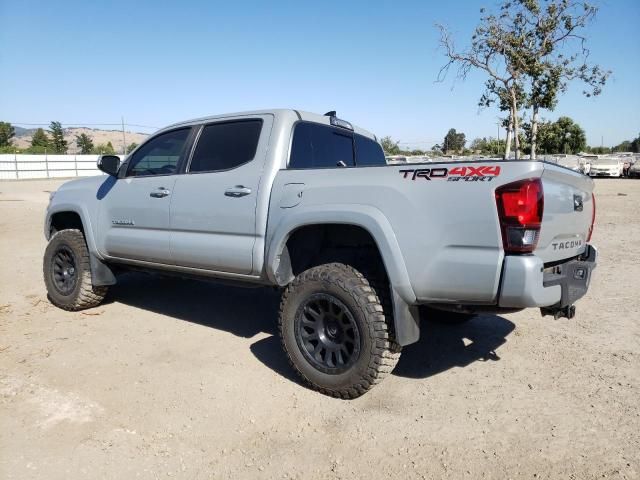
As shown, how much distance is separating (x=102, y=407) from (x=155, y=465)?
804 mm

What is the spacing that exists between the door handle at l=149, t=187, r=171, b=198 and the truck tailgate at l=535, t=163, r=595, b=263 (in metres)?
3.00

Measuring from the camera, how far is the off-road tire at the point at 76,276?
489cm

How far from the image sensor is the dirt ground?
2.49 m

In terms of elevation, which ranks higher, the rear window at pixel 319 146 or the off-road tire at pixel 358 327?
the rear window at pixel 319 146

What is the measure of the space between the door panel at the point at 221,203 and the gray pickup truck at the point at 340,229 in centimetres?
1

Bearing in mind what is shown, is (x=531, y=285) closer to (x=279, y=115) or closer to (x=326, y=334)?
(x=326, y=334)

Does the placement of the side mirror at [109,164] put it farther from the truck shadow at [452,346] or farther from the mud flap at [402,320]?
the truck shadow at [452,346]

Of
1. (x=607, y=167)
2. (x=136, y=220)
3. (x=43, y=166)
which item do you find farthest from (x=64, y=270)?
(x=43, y=166)

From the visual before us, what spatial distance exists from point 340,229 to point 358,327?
0.77m

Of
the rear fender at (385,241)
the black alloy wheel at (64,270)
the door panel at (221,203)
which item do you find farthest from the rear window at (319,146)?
the black alloy wheel at (64,270)

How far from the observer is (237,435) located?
276cm

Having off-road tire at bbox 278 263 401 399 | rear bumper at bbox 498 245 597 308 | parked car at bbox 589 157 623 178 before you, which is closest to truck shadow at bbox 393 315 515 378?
off-road tire at bbox 278 263 401 399

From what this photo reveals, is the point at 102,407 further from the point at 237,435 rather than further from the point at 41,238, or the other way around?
the point at 41,238

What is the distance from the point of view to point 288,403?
314 cm
